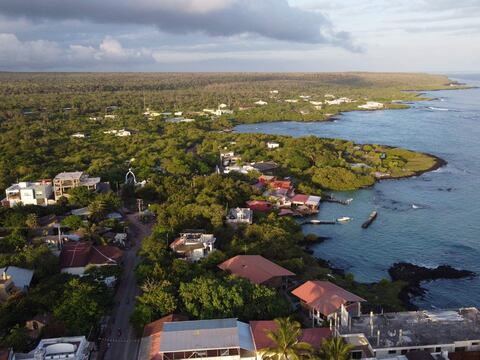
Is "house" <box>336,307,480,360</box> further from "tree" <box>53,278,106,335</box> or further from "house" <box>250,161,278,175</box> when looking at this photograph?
"house" <box>250,161,278,175</box>

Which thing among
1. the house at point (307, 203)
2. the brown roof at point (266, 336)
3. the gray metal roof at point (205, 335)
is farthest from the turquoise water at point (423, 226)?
the gray metal roof at point (205, 335)

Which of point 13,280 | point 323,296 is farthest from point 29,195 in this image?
point 323,296

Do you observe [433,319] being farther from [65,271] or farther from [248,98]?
[248,98]

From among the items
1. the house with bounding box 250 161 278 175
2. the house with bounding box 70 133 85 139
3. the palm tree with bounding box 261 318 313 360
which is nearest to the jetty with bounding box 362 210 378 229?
the house with bounding box 250 161 278 175

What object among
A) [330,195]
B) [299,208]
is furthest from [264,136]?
[299,208]

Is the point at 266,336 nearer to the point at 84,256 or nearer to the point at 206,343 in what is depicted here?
the point at 206,343
